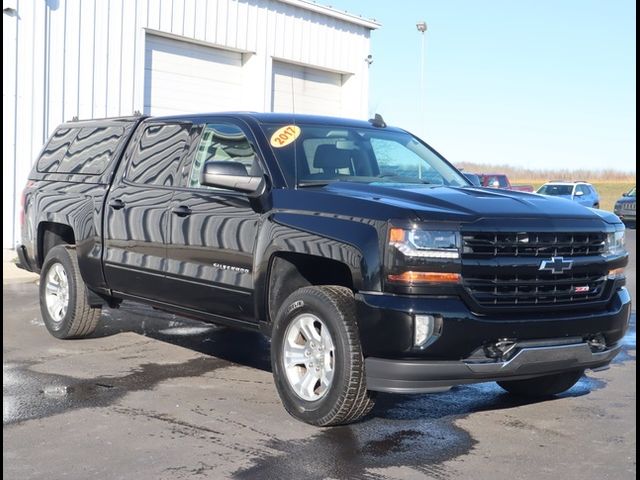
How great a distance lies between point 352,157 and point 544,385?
2.05 m

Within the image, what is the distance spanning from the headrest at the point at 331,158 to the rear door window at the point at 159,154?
3.73 ft

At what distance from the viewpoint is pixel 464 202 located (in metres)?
5.36

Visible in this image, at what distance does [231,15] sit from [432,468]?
43.2 feet

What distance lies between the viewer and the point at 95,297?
7.75 metres

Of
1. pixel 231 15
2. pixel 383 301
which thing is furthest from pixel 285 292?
pixel 231 15

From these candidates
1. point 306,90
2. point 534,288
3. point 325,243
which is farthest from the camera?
point 306,90

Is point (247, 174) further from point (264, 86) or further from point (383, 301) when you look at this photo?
point (264, 86)

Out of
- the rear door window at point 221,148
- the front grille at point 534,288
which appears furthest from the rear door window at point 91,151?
the front grille at point 534,288

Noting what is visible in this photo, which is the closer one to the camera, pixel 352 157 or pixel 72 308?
pixel 352 157

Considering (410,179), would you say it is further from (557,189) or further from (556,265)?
(557,189)

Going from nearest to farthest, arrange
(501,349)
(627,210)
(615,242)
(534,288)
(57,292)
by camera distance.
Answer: (501,349)
(534,288)
(615,242)
(57,292)
(627,210)

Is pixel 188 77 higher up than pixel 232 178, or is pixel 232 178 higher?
pixel 188 77

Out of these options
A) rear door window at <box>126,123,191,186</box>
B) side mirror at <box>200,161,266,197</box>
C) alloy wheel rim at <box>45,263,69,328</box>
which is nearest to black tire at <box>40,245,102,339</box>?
alloy wheel rim at <box>45,263,69,328</box>

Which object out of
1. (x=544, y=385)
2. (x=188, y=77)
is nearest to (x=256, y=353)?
(x=544, y=385)
